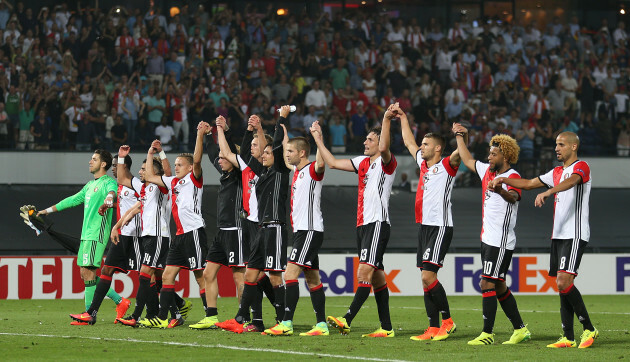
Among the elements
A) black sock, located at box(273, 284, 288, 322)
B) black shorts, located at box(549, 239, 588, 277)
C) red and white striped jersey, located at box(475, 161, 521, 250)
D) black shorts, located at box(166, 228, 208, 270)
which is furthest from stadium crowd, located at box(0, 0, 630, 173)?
black shorts, located at box(549, 239, 588, 277)

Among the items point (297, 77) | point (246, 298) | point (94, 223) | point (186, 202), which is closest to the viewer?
point (246, 298)

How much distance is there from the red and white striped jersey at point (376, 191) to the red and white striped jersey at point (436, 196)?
14.7 inches

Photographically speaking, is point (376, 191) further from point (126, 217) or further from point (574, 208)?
point (126, 217)

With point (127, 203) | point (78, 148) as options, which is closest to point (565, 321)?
point (127, 203)

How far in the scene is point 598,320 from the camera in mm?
13422

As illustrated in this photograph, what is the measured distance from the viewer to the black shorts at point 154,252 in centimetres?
1230

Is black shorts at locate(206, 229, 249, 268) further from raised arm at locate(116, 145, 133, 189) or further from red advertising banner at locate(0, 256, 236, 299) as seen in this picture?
red advertising banner at locate(0, 256, 236, 299)

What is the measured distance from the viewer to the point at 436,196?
34.2ft

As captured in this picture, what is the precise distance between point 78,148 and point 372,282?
1322cm

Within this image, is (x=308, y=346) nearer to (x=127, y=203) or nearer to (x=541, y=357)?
(x=541, y=357)

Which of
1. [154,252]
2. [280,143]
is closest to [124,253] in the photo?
[154,252]

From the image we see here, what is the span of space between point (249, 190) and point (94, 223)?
2477mm

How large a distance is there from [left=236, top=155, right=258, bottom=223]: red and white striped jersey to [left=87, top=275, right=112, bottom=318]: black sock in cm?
228

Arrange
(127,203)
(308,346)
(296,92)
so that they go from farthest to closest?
(296,92) → (127,203) → (308,346)
